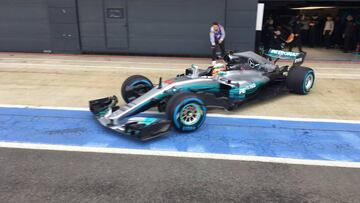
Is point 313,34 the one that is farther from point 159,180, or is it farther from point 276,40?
point 159,180

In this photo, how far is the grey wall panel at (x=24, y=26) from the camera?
14752 mm

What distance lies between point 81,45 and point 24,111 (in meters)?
8.33

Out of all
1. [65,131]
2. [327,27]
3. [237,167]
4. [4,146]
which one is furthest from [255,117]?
[327,27]

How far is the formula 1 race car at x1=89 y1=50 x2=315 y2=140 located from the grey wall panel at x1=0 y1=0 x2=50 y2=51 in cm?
971

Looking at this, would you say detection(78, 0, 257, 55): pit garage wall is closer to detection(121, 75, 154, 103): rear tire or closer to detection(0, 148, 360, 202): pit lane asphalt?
detection(121, 75, 154, 103): rear tire

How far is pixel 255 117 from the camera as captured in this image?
693 cm

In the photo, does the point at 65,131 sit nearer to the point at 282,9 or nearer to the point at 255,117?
the point at 255,117

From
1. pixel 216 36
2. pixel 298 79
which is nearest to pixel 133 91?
pixel 298 79

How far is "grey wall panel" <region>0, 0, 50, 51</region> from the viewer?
1475cm

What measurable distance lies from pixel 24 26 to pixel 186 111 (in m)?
12.2

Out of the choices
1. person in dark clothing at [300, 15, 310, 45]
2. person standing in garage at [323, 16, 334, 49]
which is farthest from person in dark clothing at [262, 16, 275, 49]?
person standing in garage at [323, 16, 334, 49]

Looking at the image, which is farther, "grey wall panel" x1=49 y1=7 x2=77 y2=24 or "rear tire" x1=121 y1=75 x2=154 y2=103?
"grey wall panel" x1=49 y1=7 x2=77 y2=24

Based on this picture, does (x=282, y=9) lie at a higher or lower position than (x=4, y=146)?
higher

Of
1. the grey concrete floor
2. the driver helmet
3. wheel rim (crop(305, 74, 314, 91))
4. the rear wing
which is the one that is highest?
the rear wing
